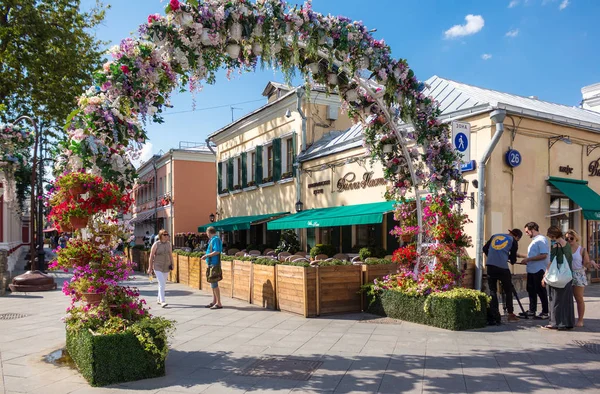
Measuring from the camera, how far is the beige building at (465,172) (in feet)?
35.1

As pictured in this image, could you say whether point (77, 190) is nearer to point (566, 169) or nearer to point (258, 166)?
point (566, 169)

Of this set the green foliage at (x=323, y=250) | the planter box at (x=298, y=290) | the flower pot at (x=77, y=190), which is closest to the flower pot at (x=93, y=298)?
the flower pot at (x=77, y=190)

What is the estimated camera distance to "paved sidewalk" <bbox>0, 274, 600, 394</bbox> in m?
4.98

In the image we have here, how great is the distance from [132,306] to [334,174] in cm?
1010

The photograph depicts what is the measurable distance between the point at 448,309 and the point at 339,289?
2.23 m

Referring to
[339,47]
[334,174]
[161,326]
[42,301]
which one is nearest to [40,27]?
[42,301]

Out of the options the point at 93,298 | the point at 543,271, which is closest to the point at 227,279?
the point at 93,298

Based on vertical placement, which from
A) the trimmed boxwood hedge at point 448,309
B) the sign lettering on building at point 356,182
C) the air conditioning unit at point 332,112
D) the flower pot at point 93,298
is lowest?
the trimmed boxwood hedge at point 448,309

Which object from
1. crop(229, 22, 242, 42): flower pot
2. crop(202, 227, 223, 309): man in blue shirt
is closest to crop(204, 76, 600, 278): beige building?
crop(202, 227, 223, 309): man in blue shirt

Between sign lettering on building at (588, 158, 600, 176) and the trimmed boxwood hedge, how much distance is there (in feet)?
23.0

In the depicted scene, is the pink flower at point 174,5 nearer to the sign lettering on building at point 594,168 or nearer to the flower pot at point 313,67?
the flower pot at point 313,67

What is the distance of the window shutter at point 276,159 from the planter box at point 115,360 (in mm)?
13291

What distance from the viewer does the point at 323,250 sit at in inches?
579

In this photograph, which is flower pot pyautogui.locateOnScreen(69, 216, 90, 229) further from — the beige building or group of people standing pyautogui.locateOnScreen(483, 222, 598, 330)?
the beige building
